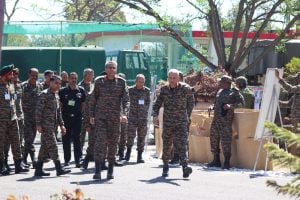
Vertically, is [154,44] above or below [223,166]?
above

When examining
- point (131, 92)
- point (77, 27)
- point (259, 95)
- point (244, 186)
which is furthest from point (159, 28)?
point (244, 186)

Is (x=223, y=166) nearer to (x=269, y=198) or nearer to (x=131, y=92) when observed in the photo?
(x=131, y=92)

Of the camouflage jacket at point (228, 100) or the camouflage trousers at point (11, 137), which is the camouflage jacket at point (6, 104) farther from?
the camouflage jacket at point (228, 100)

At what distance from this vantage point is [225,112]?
13352 millimetres

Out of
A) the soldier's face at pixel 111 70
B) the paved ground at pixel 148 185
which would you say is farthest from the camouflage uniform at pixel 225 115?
the soldier's face at pixel 111 70

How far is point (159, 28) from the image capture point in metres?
23.3

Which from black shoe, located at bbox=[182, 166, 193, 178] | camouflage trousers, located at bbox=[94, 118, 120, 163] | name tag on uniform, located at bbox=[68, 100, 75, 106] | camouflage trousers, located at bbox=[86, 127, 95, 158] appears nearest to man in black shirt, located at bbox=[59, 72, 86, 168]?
name tag on uniform, located at bbox=[68, 100, 75, 106]

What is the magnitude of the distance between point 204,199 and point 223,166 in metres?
4.18

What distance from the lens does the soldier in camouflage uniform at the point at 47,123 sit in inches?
461

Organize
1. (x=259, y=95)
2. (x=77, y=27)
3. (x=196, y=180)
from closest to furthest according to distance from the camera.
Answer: (x=196, y=180) < (x=259, y=95) < (x=77, y=27)

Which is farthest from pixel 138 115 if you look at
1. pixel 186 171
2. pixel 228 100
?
pixel 186 171

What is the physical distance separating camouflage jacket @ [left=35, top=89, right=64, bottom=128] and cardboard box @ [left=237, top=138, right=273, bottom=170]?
368cm

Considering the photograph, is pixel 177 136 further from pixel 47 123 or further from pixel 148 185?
pixel 47 123

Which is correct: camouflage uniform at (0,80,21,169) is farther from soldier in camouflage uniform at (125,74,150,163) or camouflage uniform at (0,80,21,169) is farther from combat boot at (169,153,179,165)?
combat boot at (169,153,179,165)
